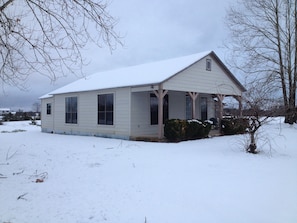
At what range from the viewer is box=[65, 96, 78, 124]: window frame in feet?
60.7

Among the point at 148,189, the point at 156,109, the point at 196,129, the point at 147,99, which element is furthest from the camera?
the point at 156,109

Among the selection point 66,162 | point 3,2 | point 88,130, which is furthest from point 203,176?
point 88,130

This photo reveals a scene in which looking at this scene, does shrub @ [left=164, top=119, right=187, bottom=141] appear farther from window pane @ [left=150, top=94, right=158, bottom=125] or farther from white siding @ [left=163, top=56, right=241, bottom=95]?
window pane @ [left=150, top=94, right=158, bottom=125]

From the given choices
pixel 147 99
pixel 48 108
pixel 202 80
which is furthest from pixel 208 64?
pixel 48 108

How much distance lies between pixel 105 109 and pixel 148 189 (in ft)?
35.7

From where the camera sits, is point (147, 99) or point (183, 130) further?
point (147, 99)

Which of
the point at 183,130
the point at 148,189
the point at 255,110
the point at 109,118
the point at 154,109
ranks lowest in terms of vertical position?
the point at 148,189

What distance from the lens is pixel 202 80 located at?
16.2 meters

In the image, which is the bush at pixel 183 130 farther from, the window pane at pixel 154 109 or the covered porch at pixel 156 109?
the window pane at pixel 154 109

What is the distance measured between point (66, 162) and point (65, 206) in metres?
3.55

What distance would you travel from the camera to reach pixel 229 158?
8.76 metres

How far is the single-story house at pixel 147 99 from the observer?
14.4 m

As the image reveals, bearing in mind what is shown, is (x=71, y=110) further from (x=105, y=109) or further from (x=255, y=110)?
(x=255, y=110)

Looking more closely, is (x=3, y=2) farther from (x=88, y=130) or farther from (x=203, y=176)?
(x=88, y=130)
